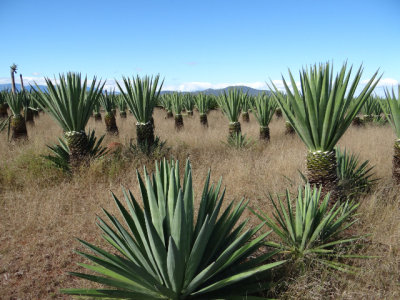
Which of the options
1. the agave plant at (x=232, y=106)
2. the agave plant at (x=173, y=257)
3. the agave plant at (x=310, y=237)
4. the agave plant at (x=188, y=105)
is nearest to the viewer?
the agave plant at (x=173, y=257)

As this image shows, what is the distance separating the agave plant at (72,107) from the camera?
4.49 meters

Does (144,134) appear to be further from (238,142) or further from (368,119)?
(368,119)

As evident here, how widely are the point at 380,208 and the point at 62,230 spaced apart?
3.64m

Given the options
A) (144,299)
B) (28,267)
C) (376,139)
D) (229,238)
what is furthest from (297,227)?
(376,139)

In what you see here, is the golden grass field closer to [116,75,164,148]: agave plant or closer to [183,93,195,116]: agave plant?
[116,75,164,148]: agave plant

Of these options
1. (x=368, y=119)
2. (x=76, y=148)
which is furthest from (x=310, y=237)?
(x=368, y=119)

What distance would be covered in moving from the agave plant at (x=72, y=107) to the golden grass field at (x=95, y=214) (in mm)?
451

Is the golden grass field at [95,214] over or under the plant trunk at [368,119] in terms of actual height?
under

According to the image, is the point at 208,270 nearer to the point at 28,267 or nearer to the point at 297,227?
the point at 297,227

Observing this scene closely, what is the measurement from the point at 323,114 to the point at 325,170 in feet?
1.91

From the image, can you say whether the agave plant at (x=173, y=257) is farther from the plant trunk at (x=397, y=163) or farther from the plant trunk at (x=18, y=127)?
the plant trunk at (x=18, y=127)

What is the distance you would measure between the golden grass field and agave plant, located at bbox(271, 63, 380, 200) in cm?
61

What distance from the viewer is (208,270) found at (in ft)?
4.86

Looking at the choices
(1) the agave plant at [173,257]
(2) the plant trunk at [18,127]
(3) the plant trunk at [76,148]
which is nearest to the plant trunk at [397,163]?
(1) the agave plant at [173,257]
